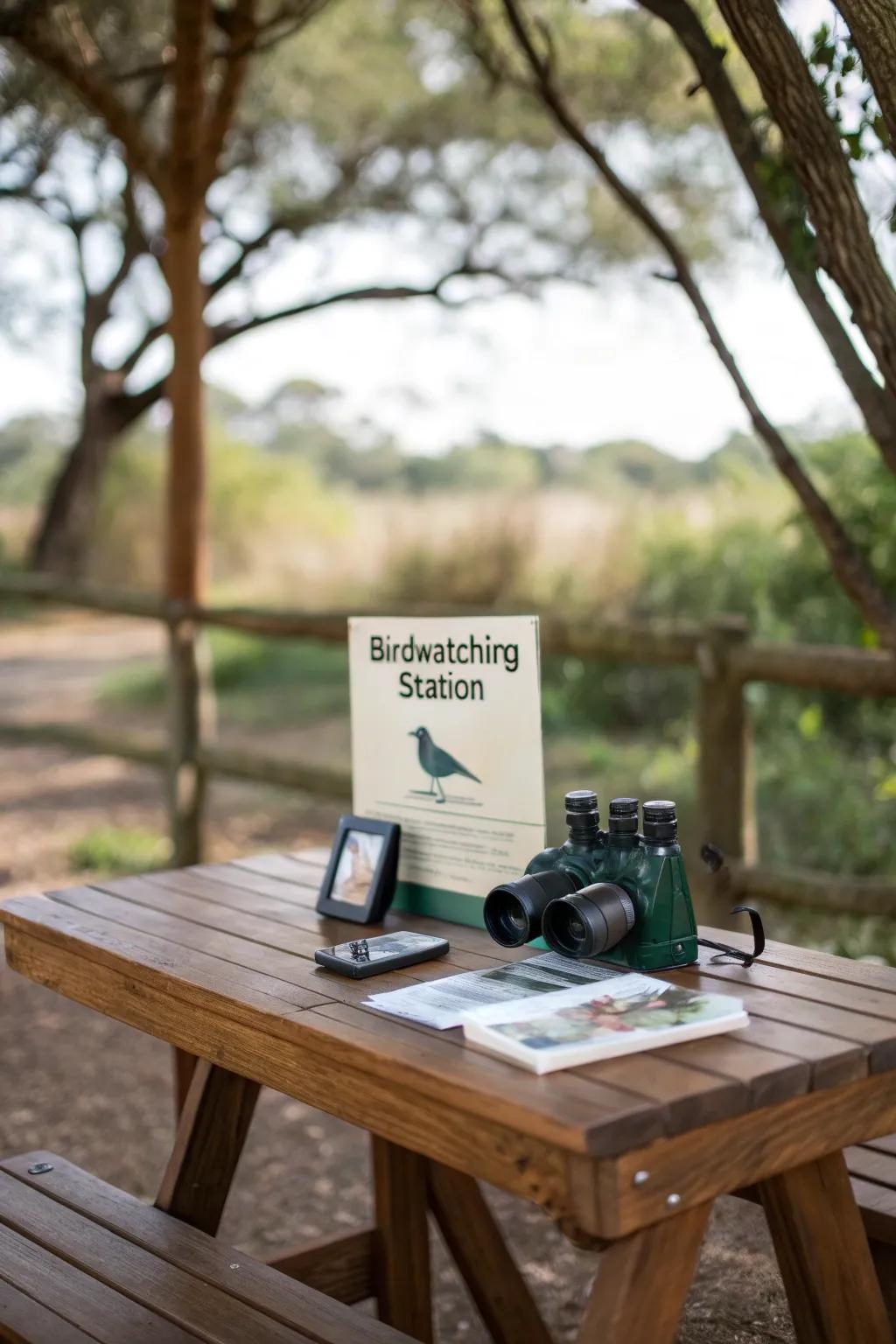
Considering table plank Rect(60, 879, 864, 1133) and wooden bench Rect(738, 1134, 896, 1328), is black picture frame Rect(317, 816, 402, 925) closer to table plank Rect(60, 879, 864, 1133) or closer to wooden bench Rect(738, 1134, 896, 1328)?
table plank Rect(60, 879, 864, 1133)

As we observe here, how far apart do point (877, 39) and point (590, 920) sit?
1.30 m

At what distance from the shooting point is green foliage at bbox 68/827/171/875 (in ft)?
18.5

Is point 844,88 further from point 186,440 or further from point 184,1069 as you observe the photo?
point 186,440

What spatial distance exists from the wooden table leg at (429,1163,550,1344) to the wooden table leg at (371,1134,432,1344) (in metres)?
0.03

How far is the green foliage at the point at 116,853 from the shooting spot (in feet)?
18.5

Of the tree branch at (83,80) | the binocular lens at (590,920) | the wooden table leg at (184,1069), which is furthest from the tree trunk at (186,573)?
the binocular lens at (590,920)

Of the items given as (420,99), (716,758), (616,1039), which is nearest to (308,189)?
(420,99)

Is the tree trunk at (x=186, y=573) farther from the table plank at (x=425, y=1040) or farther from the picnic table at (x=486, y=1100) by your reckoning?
the table plank at (x=425, y=1040)

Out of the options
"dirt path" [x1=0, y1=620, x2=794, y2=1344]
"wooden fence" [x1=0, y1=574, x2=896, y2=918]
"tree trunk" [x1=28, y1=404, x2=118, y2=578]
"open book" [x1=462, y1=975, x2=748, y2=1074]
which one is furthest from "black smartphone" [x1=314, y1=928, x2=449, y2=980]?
"tree trunk" [x1=28, y1=404, x2=118, y2=578]

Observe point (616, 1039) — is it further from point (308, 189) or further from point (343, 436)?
point (343, 436)

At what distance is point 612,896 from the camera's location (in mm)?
1588

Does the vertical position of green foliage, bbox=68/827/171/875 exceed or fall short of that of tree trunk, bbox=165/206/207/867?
it falls short

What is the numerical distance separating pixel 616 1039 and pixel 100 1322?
2.43 ft

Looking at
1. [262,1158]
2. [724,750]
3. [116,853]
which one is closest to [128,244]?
[116,853]
